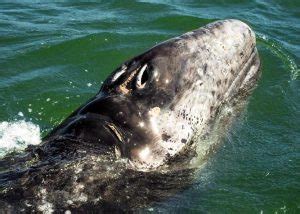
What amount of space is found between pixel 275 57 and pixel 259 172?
4.80 m

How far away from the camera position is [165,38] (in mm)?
12219

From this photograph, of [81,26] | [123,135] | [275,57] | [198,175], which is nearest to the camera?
[123,135]

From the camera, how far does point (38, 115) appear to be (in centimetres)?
928

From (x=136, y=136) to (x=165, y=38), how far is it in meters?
6.81

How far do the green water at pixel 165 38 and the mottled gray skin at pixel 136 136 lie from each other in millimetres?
394

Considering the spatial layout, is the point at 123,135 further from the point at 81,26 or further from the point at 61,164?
the point at 81,26

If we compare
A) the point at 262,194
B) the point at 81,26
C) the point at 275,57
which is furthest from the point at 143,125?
the point at 81,26

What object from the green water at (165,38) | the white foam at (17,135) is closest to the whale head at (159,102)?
the green water at (165,38)

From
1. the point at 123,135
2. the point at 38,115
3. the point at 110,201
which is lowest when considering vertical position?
the point at 38,115

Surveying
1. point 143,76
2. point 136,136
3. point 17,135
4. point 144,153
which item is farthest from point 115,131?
point 17,135

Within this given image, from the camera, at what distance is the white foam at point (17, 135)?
8025 millimetres

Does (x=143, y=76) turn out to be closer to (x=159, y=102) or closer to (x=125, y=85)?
(x=125, y=85)

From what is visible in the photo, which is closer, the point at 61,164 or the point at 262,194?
the point at 61,164

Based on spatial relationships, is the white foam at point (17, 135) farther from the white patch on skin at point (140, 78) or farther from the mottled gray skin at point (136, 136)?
the white patch on skin at point (140, 78)
